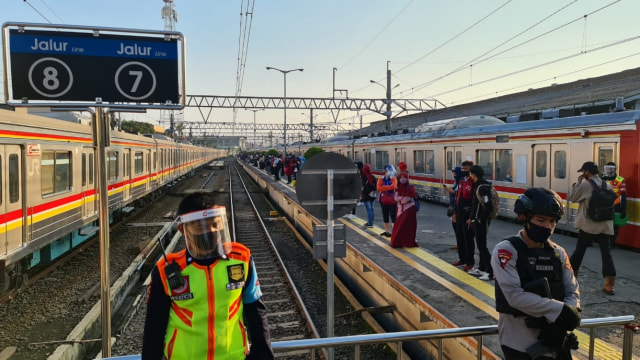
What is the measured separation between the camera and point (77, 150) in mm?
10195

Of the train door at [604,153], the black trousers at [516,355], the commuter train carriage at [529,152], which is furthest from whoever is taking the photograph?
the train door at [604,153]

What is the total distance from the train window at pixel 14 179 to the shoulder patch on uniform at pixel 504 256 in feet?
23.5

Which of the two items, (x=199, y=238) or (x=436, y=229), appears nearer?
(x=199, y=238)

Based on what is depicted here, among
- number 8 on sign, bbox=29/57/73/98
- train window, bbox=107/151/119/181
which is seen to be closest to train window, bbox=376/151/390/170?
train window, bbox=107/151/119/181

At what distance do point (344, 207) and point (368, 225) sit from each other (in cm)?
704

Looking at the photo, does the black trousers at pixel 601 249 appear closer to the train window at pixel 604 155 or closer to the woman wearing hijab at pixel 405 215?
the woman wearing hijab at pixel 405 215

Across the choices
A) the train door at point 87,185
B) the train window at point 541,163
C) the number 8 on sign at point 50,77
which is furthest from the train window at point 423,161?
the number 8 on sign at point 50,77

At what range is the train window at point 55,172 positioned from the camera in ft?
27.3

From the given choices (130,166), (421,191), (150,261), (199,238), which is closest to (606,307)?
(199,238)

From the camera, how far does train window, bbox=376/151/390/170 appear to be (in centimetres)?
2236

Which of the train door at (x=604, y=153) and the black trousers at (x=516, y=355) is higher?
the train door at (x=604, y=153)

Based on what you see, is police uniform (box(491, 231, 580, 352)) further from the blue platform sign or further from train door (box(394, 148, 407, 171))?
train door (box(394, 148, 407, 171))

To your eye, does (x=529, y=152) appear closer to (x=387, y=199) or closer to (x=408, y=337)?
(x=387, y=199)

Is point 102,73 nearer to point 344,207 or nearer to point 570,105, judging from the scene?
point 344,207
